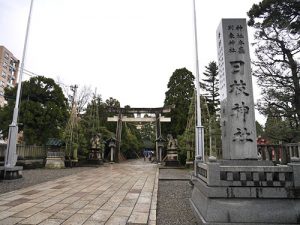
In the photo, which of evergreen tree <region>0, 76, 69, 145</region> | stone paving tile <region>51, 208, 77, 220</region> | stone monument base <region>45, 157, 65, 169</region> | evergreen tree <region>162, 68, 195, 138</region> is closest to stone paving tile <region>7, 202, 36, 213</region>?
stone paving tile <region>51, 208, 77, 220</region>

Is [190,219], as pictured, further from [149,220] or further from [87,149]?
[87,149]

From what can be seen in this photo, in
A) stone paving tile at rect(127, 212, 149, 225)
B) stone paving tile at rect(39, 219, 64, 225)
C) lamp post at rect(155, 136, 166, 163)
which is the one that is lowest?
stone paving tile at rect(127, 212, 149, 225)

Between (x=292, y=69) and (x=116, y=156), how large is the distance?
1976cm

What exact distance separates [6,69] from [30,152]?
4490 cm

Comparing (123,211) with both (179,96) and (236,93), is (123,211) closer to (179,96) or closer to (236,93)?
(236,93)

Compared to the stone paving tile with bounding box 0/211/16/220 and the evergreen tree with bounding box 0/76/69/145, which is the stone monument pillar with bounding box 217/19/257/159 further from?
the evergreen tree with bounding box 0/76/69/145

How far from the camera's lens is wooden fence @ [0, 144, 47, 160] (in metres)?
15.5

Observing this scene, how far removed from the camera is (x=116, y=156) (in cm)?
2609

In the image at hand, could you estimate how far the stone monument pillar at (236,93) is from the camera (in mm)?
5285

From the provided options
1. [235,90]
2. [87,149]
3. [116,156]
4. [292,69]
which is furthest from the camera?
[116,156]

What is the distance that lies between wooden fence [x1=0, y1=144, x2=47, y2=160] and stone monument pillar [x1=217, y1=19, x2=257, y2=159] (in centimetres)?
1372

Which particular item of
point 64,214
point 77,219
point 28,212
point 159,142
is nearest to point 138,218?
point 77,219

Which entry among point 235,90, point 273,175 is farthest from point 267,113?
point 273,175

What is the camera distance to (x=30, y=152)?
55.2 feet
